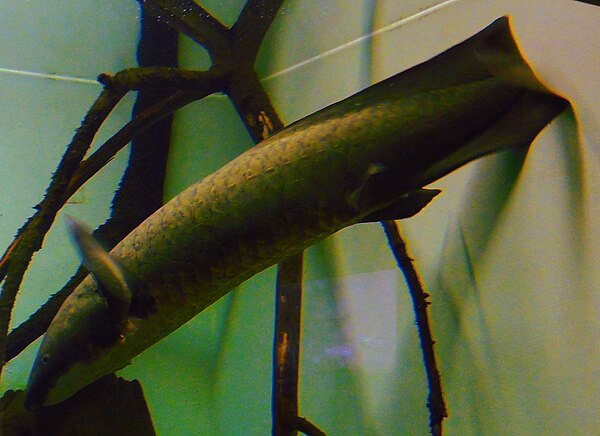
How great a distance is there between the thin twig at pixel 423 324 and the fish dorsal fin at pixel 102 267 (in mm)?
699

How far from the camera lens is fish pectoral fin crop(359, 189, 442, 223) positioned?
1.39 metres

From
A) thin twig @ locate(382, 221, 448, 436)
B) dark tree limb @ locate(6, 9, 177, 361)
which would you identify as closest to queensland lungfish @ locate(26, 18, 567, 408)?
thin twig @ locate(382, 221, 448, 436)

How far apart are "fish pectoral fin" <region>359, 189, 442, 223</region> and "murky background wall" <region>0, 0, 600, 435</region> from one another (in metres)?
0.24

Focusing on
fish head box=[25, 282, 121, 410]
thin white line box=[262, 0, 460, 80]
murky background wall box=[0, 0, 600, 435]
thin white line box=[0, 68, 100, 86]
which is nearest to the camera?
murky background wall box=[0, 0, 600, 435]

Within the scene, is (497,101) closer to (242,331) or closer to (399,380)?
(399,380)

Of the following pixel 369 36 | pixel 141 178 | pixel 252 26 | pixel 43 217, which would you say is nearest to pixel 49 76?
pixel 141 178

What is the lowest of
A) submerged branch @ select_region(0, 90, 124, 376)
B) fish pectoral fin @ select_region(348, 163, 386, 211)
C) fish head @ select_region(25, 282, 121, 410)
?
fish pectoral fin @ select_region(348, 163, 386, 211)

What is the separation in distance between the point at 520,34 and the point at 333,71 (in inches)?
30.4

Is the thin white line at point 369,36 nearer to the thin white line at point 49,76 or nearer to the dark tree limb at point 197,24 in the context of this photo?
the dark tree limb at point 197,24

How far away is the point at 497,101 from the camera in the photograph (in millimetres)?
1283

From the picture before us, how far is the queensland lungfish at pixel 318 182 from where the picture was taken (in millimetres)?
1246

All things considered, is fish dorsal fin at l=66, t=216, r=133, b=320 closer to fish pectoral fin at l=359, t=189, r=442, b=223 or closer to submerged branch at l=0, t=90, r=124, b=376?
submerged branch at l=0, t=90, r=124, b=376

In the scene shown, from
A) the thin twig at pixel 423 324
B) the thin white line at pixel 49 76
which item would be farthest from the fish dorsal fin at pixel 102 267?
the thin white line at pixel 49 76

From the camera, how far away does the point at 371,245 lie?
195 centimetres
